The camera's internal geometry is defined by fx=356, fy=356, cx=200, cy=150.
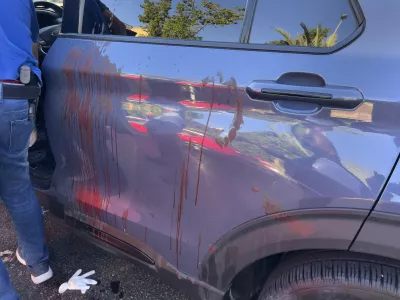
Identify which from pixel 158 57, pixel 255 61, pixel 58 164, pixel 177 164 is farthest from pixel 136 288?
pixel 255 61

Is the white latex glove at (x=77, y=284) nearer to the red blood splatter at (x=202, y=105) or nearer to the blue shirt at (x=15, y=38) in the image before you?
the blue shirt at (x=15, y=38)

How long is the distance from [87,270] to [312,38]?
1.83m

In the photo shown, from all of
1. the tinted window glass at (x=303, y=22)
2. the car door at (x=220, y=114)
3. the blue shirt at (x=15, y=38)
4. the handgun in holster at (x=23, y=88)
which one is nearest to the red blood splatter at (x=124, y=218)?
the car door at (x=220, y=114)

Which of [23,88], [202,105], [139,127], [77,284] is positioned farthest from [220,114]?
[77,284]

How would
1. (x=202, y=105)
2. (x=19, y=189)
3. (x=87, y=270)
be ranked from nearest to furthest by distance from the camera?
(x=202, y=105)
(x=19, y=189)
(x=87, y=270)

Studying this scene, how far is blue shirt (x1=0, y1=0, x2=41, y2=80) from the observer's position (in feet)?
4.94

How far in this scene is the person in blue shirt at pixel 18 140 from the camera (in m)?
1.52

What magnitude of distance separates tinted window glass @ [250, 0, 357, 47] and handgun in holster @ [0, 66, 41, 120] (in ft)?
3.25

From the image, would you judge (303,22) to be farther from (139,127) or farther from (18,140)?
(18,140)

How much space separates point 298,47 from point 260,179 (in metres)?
0.47

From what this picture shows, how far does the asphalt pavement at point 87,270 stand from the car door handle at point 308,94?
1.15 m

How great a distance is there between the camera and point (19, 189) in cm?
175

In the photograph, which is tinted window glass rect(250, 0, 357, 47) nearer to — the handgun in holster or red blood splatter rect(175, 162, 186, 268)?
red blood splatter rect(175, 162, 186, 268)

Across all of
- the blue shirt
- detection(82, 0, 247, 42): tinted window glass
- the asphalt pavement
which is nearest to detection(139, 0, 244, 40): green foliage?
detection(82, 0, 247, 42): tinted window glass
